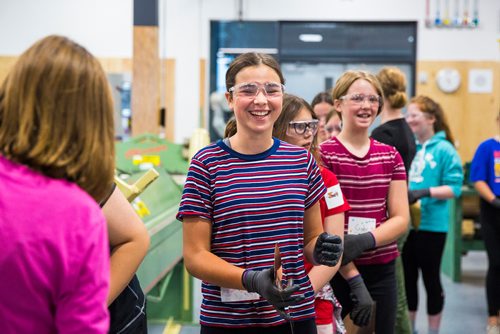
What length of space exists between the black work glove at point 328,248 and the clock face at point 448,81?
7783 millimetres

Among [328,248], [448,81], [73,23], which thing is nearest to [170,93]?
[73,23]

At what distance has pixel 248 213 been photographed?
5.64ft

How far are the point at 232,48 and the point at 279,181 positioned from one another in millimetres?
8134

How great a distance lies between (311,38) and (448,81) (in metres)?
1.89

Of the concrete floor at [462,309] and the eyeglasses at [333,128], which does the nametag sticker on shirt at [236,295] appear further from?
the concrete floor at [462,309]

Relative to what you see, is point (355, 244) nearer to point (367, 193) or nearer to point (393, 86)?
point (367, 193)

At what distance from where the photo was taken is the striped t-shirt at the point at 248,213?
1724 mm

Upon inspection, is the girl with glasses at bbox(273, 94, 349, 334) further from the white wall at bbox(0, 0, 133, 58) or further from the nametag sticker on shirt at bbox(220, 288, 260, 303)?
the white wall at bbox(0, 0, 133, 58)

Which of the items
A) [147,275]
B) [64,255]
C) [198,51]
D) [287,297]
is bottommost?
[147,275]

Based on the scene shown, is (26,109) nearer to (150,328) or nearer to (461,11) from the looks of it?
(150,328)

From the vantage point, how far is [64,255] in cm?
106

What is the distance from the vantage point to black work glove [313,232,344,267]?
5.99 ft

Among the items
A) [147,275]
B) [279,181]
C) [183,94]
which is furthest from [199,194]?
[183,94]

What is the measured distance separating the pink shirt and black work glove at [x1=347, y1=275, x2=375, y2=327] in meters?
1.33
